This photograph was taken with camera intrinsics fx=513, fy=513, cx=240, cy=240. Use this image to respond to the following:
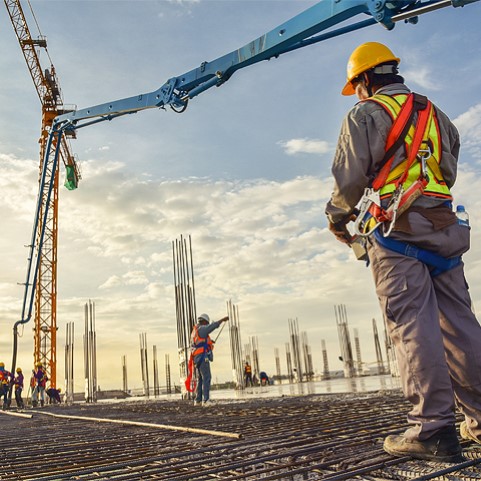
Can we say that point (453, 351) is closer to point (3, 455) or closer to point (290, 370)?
point (3, 455)

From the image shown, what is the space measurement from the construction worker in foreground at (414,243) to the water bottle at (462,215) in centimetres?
3

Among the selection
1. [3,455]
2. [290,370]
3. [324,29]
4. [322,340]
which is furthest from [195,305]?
[322,340]

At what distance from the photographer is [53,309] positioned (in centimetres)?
2712

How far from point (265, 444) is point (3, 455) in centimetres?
159

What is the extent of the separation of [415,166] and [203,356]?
22.2 ft

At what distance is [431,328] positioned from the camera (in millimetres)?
2039

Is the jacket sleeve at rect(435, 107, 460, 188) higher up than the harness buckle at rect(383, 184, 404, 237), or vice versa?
→ the jacket sleeve at rect(435, 107, 460, 188)

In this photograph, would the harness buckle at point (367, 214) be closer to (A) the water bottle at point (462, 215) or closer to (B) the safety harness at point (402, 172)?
(B) the safety harness at point (402, 172)

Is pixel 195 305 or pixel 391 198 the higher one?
pixel 195 305

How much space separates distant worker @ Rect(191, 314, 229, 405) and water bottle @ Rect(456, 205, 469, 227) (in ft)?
21.0

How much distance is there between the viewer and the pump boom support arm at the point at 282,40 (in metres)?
4.91

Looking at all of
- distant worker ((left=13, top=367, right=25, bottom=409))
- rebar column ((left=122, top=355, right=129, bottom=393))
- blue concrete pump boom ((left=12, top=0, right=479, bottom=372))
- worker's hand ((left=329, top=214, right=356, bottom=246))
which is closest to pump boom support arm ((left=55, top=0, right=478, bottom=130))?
blue concrete pump boom ((left=12, top=0, right=479, bottom=372))

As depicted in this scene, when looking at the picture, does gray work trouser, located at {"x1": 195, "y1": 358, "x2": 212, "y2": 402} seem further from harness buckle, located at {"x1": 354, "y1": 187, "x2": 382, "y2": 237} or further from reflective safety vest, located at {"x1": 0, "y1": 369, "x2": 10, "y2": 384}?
reflective safety vest, located at {"x1": 0, "y1": 369, "x2": 10, "y2": 384}

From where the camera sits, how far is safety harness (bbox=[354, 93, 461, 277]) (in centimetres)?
215
